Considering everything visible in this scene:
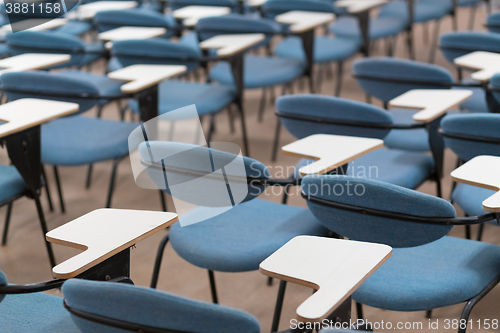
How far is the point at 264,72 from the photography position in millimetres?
3900

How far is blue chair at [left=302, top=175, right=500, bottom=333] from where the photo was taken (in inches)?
58.9

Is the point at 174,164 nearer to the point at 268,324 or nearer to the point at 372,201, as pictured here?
the point at 372,201

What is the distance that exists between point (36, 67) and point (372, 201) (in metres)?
2.18

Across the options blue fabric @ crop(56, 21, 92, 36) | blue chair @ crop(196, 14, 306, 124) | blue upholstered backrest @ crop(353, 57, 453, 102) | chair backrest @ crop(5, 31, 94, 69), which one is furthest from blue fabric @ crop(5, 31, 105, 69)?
blue upholstered backrest @ crop(353, 57, 453, 102)

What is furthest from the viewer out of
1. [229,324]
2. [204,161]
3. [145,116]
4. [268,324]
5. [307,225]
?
[145,116]

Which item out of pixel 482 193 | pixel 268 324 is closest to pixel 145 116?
pixel 268 324

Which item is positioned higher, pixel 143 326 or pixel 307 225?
pixel 143 326

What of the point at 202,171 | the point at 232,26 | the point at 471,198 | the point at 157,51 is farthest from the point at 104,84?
the point at 471,198

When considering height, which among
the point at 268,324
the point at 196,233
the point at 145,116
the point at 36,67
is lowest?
the point at 268,324

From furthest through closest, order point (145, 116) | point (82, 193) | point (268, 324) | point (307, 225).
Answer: point (82, 193)
point (145, 116)
point (268, 324)
point (307, 225)

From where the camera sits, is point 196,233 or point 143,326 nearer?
point 143,326

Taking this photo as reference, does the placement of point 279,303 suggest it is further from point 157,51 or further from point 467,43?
point 467,43

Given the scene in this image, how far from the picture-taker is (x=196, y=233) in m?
2.00

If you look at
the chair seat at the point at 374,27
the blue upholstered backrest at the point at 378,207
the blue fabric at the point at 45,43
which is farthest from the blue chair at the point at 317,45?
the blue upholstered backrest at the point at 378,207
